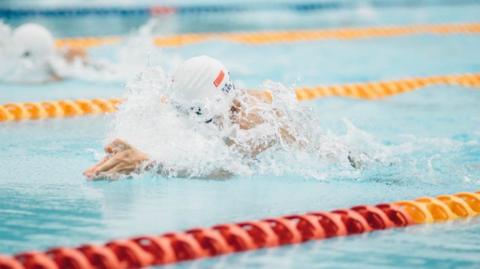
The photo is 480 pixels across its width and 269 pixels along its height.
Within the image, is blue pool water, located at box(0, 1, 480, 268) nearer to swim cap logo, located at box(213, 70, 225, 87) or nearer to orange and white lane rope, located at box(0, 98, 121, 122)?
orange and white lane rope, located at box(0, 98, 121, 122)

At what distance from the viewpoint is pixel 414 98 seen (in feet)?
28.9

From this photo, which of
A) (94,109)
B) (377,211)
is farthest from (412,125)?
(377,211)

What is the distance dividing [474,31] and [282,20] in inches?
135

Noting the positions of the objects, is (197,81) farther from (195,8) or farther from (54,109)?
(195,8)

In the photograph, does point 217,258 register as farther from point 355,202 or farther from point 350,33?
point 350,33

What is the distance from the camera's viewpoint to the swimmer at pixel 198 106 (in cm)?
507

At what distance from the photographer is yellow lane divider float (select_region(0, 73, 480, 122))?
736 centimetres

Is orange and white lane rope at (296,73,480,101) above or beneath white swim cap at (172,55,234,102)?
above

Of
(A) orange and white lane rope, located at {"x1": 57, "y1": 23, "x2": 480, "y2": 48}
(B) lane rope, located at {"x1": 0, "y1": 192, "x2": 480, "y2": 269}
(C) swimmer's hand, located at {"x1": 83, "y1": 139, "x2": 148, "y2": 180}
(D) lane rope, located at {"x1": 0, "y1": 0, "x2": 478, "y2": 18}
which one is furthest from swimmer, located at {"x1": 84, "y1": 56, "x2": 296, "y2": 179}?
(D) lane rope, located at {"x1": 0, "y1": 0, "x2": 478, "y2": 18}

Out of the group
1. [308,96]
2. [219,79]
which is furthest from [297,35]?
[219,79]

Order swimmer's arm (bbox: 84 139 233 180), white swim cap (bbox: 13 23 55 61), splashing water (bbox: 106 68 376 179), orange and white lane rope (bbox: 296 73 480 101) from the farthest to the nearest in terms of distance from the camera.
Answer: white swim cap (bbox: 13 23 55 61)
orange and white lane rope (bbox: 296 73 480 101)
splashing water (bbox: 106 68 376 179)
swimmer's arm (bbox: 84 139 233 180)

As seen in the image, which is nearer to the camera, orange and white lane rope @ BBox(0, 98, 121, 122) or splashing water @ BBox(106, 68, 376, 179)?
splashing water @ BBox(106, 68, 376, 179)

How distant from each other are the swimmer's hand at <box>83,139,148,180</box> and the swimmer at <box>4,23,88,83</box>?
4162mm

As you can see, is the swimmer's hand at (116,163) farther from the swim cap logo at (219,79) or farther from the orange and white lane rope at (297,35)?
the orange and white lane rope at (297,35)
